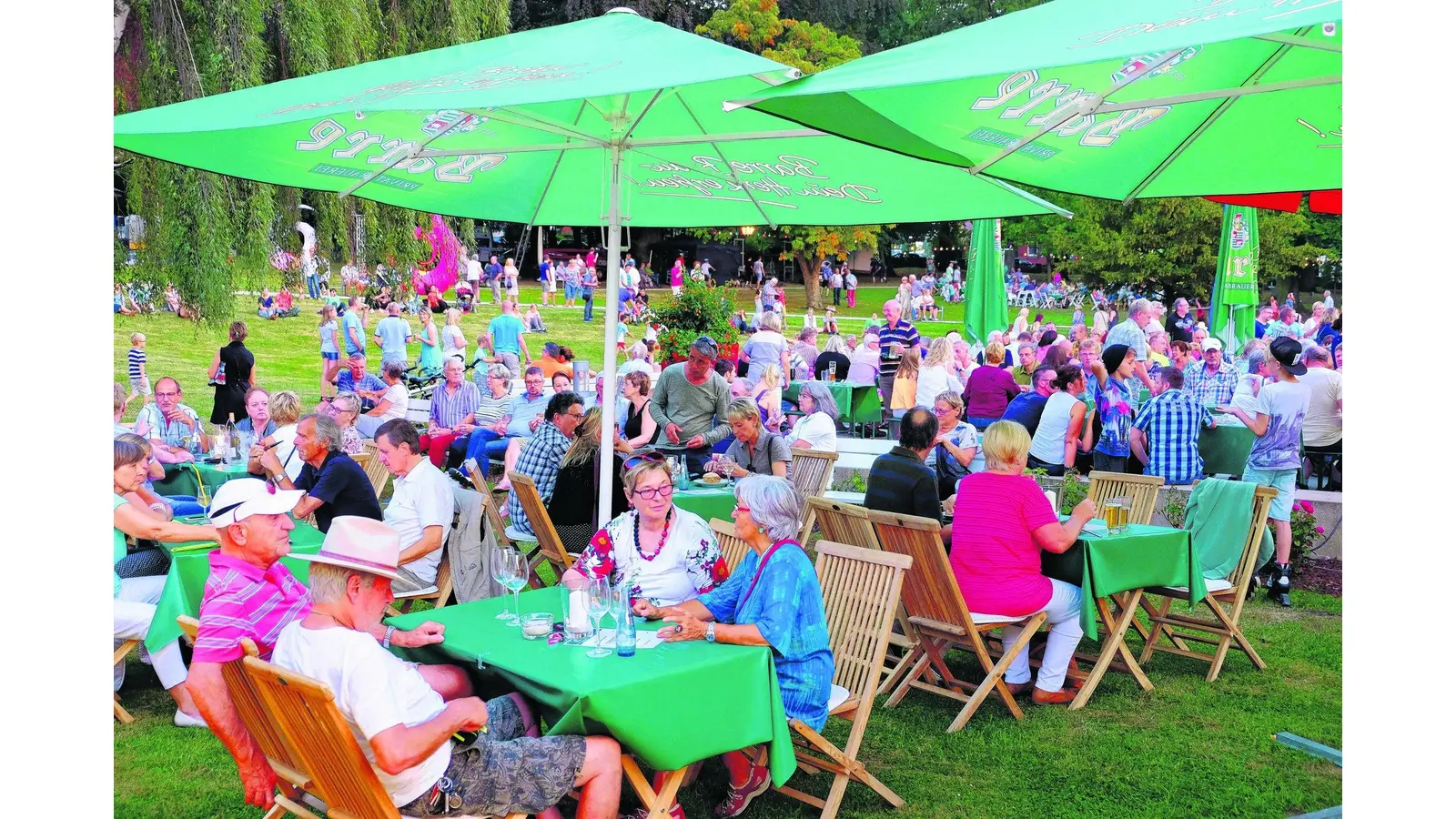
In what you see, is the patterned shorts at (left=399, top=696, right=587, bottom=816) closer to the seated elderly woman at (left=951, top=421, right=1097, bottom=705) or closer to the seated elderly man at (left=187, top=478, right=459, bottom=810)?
the seated elderly man at (left=187, top=478, right=459, bottom=810)

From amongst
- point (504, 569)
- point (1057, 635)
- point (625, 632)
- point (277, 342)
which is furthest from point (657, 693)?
point (277, 342)

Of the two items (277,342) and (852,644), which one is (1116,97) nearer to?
(852,644)

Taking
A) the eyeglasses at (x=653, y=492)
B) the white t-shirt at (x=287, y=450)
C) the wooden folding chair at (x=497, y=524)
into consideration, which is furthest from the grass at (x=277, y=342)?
the eyeglasses at (x=653, y=492)

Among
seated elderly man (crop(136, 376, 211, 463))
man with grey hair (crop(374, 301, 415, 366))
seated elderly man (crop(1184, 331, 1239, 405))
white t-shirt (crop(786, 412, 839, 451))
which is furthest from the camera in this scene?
man with grey hair (crop(374, 301, 415, 366))

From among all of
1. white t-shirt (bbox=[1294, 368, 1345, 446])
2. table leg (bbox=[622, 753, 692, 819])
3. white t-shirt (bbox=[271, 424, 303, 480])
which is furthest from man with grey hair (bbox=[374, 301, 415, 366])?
table leg (bbox=[622, 753, 692, 819])

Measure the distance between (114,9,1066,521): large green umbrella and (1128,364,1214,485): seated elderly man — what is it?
11.2ft

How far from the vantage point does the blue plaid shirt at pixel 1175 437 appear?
859 cm

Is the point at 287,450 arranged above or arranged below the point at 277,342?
below

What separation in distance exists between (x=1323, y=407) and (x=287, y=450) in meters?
7.93

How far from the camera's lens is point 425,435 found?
10594 millimetres

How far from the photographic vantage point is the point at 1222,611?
653cm

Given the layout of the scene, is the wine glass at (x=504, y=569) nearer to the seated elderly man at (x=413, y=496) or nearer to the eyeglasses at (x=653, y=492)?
the eyeglasses at (x=653, y=492)

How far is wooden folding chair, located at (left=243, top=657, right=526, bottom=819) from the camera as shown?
3100 mm
